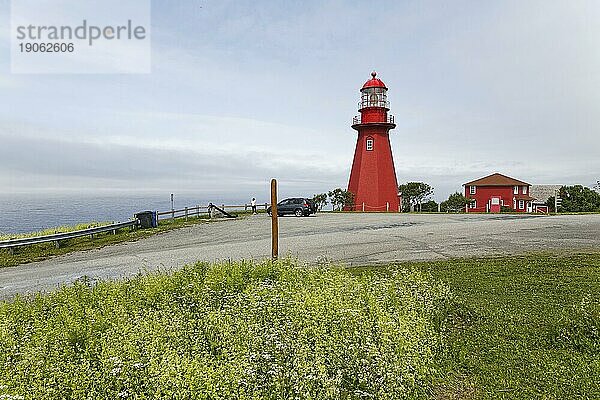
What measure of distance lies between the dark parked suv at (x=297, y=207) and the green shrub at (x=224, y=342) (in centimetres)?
2564

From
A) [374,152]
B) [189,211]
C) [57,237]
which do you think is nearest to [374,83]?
[374,152]

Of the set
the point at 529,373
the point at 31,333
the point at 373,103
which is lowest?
the point at 529,373

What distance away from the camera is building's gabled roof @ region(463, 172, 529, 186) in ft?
165

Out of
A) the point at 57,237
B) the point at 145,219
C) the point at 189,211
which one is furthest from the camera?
the point at 189,211

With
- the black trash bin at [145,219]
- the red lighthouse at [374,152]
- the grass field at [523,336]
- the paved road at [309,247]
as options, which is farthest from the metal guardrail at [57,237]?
the red lighthouse at [374,152]

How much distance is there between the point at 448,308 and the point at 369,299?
4.51 ft

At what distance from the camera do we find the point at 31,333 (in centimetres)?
555

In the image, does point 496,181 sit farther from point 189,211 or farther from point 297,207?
point 189,211

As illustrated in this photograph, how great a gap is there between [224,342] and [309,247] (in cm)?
995

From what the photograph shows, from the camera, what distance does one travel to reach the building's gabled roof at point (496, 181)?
50.3m

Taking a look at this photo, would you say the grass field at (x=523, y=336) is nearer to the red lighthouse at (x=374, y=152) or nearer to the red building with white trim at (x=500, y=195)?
the red lighthouse at (x=374, y=152)

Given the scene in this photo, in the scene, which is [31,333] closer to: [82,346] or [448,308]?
[82,346]

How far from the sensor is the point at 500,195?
50469mm

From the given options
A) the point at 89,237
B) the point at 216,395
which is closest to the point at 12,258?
the point at 89,237
